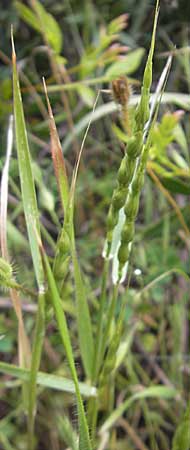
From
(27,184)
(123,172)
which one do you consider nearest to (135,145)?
(123,172)

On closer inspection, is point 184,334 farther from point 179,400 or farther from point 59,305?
point 59,305

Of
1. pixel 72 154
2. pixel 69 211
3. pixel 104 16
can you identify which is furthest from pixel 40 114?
pixel 69 211

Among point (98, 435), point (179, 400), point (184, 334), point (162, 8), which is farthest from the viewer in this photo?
point (162, 8)

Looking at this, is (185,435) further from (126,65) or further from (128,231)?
(126,65)

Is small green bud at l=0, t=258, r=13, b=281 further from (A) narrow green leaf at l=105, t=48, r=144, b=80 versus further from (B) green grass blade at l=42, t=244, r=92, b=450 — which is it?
(A) narrow green leaf at l=105, t=48, r=144, b=80

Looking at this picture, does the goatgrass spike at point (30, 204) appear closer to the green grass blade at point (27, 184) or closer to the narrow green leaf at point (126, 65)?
the green grass blade at point (27, 184)

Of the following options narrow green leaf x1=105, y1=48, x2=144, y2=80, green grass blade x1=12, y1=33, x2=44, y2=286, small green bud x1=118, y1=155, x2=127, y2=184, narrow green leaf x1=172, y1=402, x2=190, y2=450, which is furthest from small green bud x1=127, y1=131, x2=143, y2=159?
narrow green leaf x1=105, y1=48, x2=144, y2=80

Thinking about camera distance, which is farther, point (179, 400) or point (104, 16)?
point (104, 16)

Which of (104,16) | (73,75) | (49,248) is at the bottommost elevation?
(49,248)

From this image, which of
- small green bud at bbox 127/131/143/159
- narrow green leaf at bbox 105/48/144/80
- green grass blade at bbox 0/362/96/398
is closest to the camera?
small green bud at bbox 127/131/143/159
